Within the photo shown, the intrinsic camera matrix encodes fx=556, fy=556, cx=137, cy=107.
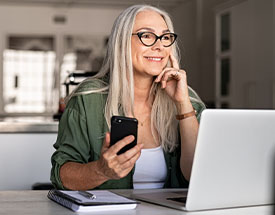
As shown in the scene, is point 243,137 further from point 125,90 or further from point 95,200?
point 125,90

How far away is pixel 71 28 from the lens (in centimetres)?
1098

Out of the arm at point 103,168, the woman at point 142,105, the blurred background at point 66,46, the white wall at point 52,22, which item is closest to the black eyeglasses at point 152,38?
the woman at point 142,105

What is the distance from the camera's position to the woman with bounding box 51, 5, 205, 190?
6.23 ft

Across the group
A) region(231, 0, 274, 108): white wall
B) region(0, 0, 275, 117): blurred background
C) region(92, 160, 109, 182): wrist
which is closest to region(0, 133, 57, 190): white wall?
region(92, 160, 109, 182): wrist

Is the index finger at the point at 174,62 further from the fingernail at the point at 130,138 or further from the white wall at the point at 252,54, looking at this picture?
the white wall at the point at 252,54

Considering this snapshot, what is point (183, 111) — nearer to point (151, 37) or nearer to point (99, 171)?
point (151, 37)

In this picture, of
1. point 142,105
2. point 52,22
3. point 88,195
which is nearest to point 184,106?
point 142,105

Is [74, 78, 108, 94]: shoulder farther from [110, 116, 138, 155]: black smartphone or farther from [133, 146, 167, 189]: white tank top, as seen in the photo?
[110, 116, 138, 155]: black smartphone

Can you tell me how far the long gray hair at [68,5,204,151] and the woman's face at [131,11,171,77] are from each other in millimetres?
21

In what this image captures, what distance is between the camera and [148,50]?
6.40ft

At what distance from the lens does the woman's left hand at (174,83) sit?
1.95 metres

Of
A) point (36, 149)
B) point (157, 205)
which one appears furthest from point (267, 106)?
point (157, 205)

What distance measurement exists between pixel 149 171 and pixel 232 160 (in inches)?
27.3

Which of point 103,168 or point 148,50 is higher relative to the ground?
point 148,50
